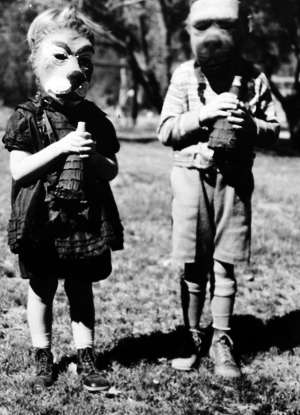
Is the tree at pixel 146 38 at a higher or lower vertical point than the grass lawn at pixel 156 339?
higher

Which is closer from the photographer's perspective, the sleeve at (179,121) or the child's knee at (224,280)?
the sleeve at (179,121)

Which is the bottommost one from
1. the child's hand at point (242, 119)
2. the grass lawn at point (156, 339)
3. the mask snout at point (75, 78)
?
the grass lawn at point (156, 339)

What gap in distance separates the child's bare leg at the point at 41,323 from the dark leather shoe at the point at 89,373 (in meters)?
0.15

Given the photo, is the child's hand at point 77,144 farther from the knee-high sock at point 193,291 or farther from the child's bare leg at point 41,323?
the knee-high sock at point 193,291

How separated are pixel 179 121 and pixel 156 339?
4.46 ft

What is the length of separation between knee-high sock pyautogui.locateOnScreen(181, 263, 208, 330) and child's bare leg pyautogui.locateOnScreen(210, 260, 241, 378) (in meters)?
0.07

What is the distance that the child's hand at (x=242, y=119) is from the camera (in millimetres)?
2691

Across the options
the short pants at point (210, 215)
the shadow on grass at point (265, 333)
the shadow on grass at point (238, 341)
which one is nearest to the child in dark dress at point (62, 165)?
the short pants at point (210, 215)

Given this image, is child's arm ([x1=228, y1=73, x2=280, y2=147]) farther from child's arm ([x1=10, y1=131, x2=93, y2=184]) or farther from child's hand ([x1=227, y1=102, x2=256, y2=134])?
child's arm ([x1=10, y1=131, x2=93, y2=184])

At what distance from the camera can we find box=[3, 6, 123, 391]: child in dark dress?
255 centimetres

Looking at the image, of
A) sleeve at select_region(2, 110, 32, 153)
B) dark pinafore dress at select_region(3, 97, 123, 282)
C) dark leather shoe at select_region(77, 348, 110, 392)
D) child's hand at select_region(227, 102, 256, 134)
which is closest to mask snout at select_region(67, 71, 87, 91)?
dark pinafore dress at select_region(3, 97, 123, 282)

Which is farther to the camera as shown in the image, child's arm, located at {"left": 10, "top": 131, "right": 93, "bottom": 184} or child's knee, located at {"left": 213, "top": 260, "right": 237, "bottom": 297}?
child's knee, located at {"left": 213, "top": 260, "right": 237, "bottom": 297}

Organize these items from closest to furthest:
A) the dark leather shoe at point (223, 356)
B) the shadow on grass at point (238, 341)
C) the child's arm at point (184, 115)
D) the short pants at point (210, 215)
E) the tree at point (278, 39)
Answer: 1. the child's arm at point (184, 115)
2. the short pants at point (210, 215)
3. the dark leather shoe at point (223, 356)
4. the shadow on grass at point (238, 341)
5. the tree at point (278, 39)

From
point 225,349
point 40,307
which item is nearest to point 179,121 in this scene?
point 40,307
